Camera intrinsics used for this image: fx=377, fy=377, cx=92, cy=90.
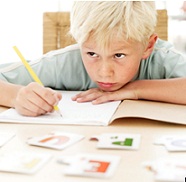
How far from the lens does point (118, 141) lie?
68 cm

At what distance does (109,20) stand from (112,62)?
12 cm

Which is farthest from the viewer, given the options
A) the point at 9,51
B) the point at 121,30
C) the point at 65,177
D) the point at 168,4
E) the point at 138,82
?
the point at 9,51

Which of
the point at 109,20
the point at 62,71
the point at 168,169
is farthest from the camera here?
the point at 62,71

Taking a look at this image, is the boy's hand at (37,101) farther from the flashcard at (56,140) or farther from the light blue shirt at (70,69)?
the light blue shirt at (70,69)

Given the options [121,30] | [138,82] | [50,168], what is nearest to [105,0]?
[121,30]

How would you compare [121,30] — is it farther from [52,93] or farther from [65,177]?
[65,177]

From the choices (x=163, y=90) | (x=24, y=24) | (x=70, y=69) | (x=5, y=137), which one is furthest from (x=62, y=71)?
(x=24, y=24)

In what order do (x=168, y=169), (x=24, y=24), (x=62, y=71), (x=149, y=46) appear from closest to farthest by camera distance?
(x=168, y=169) → (x=149, y=46) → (x=62, y=71) → (x=24, y=24)

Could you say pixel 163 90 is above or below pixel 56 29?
below

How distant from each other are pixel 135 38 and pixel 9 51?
A: 207cm

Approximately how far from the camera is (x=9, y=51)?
116 inches

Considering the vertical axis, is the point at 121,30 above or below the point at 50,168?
above

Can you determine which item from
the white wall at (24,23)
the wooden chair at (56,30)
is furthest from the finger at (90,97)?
the white wall at (24,23)

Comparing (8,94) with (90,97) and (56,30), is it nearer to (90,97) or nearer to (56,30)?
(90,97)
